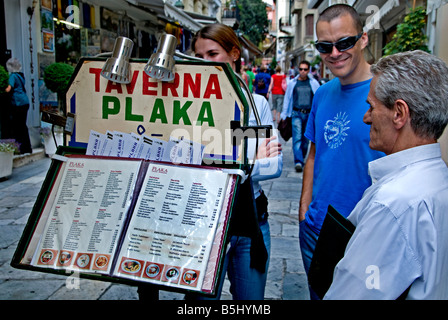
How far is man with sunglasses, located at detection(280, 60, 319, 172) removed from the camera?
7.41 metres

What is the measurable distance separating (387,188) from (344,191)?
85cm

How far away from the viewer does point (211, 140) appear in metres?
1.67

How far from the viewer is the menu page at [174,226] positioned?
1.49 m

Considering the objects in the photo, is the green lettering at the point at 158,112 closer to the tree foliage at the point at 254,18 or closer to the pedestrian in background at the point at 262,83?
the pedestrian in background at the point at 262,83

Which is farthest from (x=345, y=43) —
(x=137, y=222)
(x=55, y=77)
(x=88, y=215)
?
(x=55, y=77)

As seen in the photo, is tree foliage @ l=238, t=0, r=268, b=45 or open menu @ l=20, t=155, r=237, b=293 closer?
open menu @ l=20, t=155, r=237, b=293

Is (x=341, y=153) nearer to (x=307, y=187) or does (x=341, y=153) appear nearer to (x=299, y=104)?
(x=307, y=187)

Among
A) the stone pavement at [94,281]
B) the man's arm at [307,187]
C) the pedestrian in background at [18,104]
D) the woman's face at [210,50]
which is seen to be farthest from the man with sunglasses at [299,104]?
the woman's face at [210,50]

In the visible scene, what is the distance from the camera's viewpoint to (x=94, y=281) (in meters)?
3.64

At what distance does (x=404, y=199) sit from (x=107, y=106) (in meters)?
1.14

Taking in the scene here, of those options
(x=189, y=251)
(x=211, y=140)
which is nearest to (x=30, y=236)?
(x=189, y=251)

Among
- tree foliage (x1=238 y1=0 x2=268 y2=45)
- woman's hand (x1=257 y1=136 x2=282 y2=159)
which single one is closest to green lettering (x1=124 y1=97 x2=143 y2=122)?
woman's hand (x1=257 y1=136 x2=282 y2=159)

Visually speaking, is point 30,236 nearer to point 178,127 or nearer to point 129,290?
point 178,127

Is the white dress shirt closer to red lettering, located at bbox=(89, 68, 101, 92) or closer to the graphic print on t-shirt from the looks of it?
the graphic print on t-shirt
